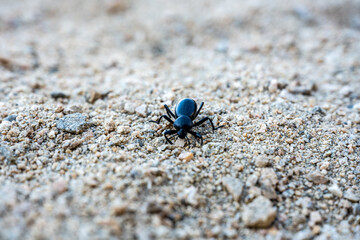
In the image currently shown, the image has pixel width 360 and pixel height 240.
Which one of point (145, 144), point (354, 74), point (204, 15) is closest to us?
point (145, 144)

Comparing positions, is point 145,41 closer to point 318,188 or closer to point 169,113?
point 169,113

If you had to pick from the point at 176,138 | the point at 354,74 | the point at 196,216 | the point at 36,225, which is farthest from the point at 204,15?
the point at 36,225

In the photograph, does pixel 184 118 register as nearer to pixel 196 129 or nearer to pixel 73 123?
pixel 196 129

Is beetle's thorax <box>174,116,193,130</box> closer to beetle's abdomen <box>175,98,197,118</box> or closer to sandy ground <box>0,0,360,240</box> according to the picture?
beetle's abdomen <box>175,98,197,118</box>

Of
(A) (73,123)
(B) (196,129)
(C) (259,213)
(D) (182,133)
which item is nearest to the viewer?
(C) (259,213)

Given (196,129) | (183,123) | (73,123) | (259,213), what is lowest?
(259,213)

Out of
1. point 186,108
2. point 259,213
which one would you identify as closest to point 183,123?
point 186,108
